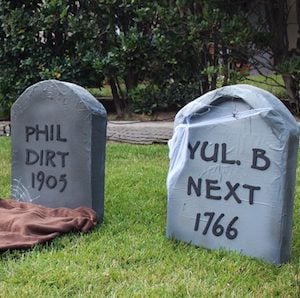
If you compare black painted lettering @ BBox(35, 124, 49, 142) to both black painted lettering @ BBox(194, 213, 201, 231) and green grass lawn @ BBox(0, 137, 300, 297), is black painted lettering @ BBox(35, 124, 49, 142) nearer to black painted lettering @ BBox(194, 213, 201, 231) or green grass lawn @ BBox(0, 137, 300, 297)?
green grass lawn @ BBox(0, 137, 300, 297)

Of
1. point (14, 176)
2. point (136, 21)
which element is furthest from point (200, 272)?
point (136, 21)

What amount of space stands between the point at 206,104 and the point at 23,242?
1377 mm

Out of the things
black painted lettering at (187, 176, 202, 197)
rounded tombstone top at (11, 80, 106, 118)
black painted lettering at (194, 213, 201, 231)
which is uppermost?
rounded tombstone top at (11, 80, 106, 118)

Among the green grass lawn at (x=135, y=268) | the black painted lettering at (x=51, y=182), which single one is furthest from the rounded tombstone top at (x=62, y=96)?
the green grass lawn at (x=135, y=268)

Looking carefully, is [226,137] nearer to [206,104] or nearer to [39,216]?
[206,104]

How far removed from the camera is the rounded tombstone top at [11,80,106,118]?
407cm

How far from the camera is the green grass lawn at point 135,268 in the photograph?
9.89 feet

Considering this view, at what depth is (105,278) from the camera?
3156mm

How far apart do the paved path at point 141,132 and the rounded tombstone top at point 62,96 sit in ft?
10.3

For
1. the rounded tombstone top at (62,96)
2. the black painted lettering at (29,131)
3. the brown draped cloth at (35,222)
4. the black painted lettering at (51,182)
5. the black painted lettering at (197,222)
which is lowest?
the brown draped cloth at (35,222)

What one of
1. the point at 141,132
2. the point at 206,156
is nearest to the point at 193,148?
the point at 206,156

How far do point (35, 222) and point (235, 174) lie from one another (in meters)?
1.31

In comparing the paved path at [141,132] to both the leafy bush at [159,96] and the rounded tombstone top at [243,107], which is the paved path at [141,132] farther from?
the rounded tombstone top at [243,107]

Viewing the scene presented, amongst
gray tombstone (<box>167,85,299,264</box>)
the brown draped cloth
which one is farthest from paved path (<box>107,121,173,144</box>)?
gray tombstone (<box>167,85,299,264</box>)
